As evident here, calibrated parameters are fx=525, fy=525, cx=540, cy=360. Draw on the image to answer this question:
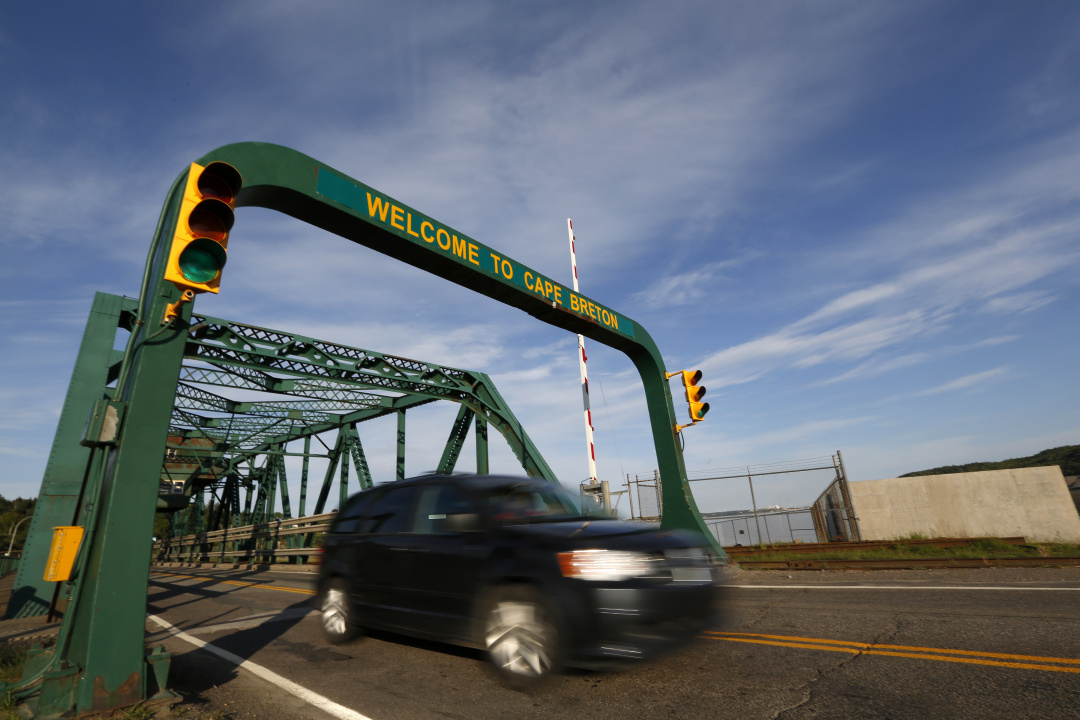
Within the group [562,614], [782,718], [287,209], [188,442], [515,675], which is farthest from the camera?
[188,442]

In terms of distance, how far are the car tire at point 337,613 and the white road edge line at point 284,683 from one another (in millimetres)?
839

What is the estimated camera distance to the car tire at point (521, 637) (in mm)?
3697

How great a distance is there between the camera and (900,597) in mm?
6320

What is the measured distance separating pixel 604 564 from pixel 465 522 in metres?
1.39

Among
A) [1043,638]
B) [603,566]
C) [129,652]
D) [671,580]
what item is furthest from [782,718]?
[129,652]

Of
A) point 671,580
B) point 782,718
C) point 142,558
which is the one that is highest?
point 142,558

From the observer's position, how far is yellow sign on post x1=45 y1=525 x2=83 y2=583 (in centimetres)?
363

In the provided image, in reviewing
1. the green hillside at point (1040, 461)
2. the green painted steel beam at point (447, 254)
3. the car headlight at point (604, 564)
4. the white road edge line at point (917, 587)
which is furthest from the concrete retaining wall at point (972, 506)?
the green hillside at point (1040, 461)

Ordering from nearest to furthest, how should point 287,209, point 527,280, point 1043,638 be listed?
1. point 1043,638
2. point 287,209
3. point 527,280

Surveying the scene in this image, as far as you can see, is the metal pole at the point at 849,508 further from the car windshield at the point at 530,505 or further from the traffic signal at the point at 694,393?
the car windshield at the point at 530,505

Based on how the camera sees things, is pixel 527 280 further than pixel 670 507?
No

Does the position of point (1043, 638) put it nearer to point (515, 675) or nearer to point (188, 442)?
point (515, 675)

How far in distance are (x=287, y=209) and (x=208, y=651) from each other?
16.2ft

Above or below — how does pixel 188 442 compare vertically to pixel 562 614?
above
